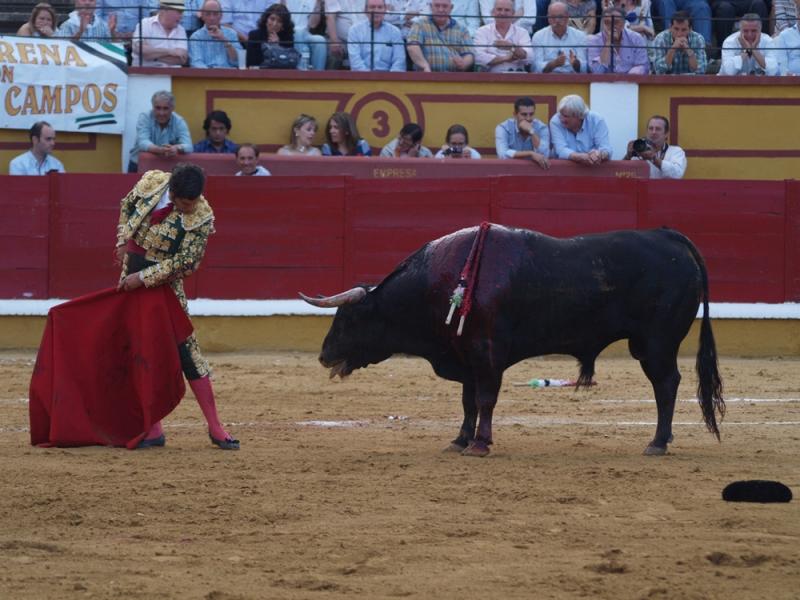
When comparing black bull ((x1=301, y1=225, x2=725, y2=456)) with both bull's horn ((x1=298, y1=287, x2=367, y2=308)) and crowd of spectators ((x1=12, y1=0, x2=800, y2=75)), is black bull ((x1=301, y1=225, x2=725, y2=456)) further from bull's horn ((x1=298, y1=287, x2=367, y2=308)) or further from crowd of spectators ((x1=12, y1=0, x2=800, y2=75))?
crowd of spectators ((x1=12, y1=0, x2=800, y2=75))

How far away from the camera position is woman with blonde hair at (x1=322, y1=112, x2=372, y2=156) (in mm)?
11805

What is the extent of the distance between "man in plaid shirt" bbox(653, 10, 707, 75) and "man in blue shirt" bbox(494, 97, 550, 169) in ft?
4.74

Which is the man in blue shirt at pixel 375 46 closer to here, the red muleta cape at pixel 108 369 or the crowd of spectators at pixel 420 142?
the crowd of spectators at pixel 420 142

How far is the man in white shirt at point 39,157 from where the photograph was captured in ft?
36.9

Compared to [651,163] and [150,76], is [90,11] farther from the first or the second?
[651,163]

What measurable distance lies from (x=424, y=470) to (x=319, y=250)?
5345mm

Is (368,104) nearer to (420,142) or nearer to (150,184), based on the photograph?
(420,142)

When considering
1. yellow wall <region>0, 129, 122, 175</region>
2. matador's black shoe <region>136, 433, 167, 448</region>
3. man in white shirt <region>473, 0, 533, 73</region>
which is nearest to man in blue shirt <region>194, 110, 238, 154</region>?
yellow wall <region>0, 129, 122, 175</region>

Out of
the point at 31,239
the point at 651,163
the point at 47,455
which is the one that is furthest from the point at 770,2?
the point at 47,455

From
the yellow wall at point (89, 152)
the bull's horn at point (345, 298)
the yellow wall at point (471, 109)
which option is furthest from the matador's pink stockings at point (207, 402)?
the yellow wall at point (89, 152)

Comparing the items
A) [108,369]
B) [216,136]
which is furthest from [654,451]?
[216,136]

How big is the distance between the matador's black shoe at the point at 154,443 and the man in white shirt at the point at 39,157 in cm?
481

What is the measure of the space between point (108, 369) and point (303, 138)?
5.19m

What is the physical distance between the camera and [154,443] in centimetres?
695
